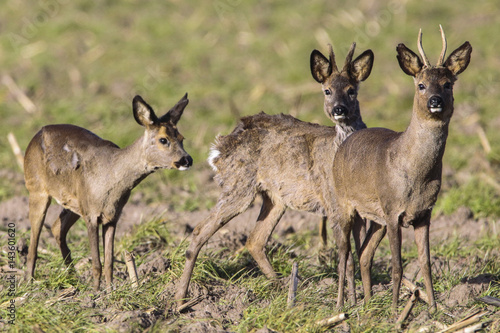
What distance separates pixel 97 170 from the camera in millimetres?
6945

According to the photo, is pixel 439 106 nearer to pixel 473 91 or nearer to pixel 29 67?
Result: pixel 473 91

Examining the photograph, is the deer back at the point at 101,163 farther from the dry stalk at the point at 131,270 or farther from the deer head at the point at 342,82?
the deer head at the point at 342,82

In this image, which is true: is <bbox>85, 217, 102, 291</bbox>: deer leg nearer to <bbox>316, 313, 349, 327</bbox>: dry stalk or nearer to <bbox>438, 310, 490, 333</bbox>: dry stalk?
<bbox>316, 313, 349, 327</bbox>: dry stalk

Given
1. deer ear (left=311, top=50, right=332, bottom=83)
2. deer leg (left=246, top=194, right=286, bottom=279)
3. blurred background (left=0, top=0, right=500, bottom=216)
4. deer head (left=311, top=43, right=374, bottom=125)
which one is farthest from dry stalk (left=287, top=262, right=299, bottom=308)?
blurred background (left=0, top=0, right=500, bottom=216)

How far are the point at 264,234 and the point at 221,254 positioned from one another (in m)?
0.55

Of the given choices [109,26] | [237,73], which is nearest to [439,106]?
[237,73]

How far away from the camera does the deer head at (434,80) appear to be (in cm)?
560

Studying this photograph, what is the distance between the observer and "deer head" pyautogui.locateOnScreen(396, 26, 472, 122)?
18.4 ft

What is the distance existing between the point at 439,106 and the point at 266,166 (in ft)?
7.14

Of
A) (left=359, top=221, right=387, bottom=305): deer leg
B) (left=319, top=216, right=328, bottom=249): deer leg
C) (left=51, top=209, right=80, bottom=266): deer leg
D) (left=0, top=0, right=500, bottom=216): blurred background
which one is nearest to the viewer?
(left=359, top=221, right=387, bottom=305): deer leg

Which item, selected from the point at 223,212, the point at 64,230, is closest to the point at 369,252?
the point at 223,212

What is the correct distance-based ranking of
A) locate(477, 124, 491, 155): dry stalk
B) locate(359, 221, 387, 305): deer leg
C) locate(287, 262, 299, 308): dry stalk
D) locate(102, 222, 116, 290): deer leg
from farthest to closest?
locate(477, 124, 491, 155): dry stalk
locate(102, 222, 116, 290): deer leg
locate(359, 221, 387, 305): deer leg
locate(287, 262, 299, 308): dry stalk

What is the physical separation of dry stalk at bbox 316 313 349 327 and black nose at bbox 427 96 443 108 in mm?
1628

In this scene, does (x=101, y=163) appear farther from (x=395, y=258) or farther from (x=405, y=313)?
(x=405, y=313)
